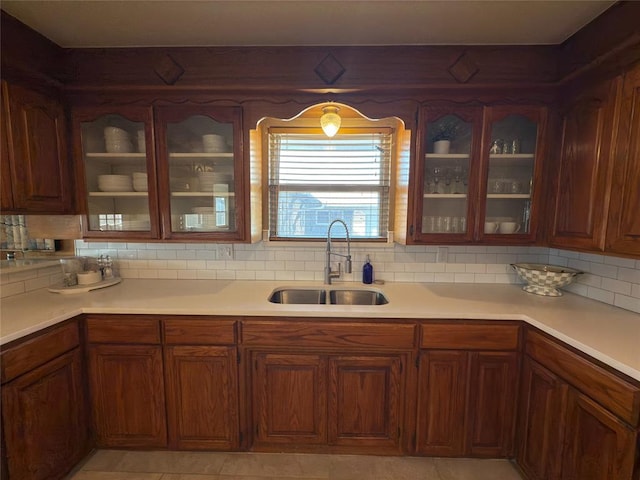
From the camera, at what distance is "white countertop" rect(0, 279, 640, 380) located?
1.31 metres

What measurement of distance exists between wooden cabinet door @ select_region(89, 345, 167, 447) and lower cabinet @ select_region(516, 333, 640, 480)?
2.02 m

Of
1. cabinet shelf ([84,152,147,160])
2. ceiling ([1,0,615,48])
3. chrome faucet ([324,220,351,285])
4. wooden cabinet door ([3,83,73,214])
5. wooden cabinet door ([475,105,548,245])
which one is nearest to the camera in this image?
ceiling ([1,0,615,48])

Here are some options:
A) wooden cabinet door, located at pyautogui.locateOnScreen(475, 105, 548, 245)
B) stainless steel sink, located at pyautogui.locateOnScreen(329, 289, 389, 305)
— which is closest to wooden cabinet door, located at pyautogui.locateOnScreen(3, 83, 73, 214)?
stainless steel sink, located at pyautogui.locateOnScreen(329, 289, 389, 305)

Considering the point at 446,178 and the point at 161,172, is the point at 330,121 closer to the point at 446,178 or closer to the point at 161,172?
the point at 446,178

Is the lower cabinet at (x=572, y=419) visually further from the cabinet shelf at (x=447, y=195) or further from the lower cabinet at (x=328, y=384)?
the cabinet shelf at (x=447, y=195)

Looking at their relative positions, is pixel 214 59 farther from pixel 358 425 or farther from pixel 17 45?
pixel 358 425

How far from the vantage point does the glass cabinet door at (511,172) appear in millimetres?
1798

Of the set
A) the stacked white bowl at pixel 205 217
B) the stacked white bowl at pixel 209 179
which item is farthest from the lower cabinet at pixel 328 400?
the stacked white bowl at pixel 209 179

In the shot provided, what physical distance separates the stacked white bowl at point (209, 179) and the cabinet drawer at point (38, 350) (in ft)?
3.41

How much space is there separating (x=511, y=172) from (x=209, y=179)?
1931 mm

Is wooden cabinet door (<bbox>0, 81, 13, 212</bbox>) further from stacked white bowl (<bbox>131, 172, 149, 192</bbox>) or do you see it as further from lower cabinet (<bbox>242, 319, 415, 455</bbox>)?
lower cabinet (<bbox>242, 319, 415, 455</bbox>)

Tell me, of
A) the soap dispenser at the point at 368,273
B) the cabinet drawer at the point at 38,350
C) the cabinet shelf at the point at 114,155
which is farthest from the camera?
the soap dispenser at the point at 368,273

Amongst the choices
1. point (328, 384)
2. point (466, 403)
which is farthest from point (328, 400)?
point (466, 403)

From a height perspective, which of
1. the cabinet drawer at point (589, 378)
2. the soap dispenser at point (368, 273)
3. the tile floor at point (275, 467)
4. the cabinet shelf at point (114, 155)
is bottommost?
the tile floor at point (275, 467)
